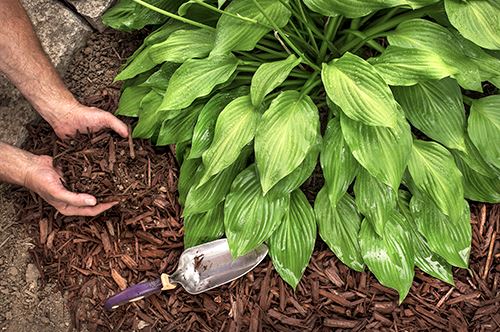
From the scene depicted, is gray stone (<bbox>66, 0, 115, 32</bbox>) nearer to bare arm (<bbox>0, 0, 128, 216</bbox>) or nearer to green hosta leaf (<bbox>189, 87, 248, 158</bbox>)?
bare arm (<bbox>0, 0, 128, 216</bbox>)

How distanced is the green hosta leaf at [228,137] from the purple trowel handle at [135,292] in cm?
33

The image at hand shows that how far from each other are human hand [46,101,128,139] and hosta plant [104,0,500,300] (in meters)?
0.10

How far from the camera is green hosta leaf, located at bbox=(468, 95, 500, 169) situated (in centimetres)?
165

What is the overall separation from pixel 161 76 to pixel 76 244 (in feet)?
1.93

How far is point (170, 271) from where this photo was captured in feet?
5.98

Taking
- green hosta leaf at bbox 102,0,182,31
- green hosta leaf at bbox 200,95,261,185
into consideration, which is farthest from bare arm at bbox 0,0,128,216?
green hosta leaf at bbox 200,95,261,185

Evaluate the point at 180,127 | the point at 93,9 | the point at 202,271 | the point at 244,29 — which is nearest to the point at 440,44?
the point at 244,29

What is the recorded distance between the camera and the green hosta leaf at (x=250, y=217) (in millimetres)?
1690

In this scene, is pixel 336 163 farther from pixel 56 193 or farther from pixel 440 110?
pixel 56 193

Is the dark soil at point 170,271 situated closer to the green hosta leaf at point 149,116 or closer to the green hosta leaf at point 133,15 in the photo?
the green hosta leaf at point 149,116

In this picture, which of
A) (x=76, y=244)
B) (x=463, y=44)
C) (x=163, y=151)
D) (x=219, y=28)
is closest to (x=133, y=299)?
(x=76, y=244)

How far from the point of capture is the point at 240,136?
1.63 meters

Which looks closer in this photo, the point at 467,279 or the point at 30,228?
the point at 467,279

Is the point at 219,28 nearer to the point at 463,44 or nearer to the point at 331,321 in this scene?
the point at 463,44
